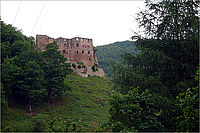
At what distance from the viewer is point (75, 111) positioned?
2397 centimetres

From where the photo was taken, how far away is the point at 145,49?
1056 centimetres

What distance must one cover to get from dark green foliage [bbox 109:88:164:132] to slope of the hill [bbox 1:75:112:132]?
605 cm

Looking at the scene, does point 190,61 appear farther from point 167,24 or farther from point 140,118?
point 140,118

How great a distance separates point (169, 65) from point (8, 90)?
15.5 meters

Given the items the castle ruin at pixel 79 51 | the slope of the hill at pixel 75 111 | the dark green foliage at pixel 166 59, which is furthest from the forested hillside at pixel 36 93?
the castle ruin at pixel 79 51

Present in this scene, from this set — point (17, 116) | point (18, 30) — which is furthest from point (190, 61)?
point (18, 30)

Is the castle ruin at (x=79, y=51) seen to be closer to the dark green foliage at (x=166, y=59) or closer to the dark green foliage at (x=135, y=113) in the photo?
the dark green foliage at (x=166, y=59)

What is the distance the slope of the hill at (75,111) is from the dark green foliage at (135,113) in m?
6.05

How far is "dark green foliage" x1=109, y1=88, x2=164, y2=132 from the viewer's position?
8.42 metres

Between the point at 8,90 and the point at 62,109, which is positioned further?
the point at 62,109

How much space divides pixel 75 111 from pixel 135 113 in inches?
633

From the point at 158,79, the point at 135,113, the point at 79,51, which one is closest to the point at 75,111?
the point at 158,79

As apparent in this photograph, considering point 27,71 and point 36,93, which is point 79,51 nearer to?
point 27,71

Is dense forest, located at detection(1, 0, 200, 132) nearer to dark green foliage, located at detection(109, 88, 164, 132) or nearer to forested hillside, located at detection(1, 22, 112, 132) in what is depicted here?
dark green foliage, located at detection(109, 88, 164, 132)
